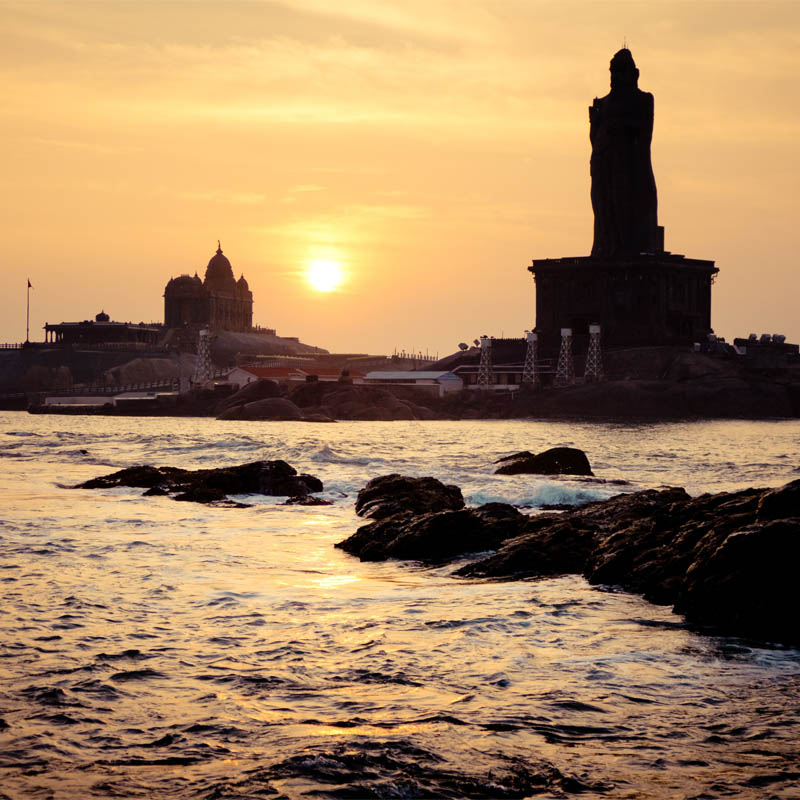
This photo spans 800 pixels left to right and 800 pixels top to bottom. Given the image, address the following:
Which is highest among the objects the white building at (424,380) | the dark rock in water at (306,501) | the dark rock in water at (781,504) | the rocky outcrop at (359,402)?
the white building at (424,380)

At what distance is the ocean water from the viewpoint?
10586 millimetres

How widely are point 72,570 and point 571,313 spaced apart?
147401 mm

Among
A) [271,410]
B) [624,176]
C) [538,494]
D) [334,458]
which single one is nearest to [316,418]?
[271,410]

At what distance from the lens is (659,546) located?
66.6ft

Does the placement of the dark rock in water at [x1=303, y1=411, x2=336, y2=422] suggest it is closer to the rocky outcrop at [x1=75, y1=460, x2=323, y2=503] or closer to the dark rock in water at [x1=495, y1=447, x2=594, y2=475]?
the dark rock in water at [x1=495, y1=447, x2=594, y2=475]

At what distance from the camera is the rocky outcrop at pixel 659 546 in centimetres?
1588

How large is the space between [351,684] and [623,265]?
15271 cm

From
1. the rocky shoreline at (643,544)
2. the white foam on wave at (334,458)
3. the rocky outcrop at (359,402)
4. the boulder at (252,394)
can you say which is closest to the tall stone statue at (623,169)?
the rocky outcrop at (359,402)

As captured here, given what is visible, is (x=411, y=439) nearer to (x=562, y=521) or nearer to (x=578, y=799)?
(x=562, y=521)

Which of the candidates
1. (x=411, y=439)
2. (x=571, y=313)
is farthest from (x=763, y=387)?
(x=411, y=439)

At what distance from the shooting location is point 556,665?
1439cm

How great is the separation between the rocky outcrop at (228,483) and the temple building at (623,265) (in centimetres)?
12499

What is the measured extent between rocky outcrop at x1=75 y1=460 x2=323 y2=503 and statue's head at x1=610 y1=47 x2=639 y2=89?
459 feet

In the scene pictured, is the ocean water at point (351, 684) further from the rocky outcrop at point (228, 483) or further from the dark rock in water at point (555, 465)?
the dark rock in water at point (555, 465)
